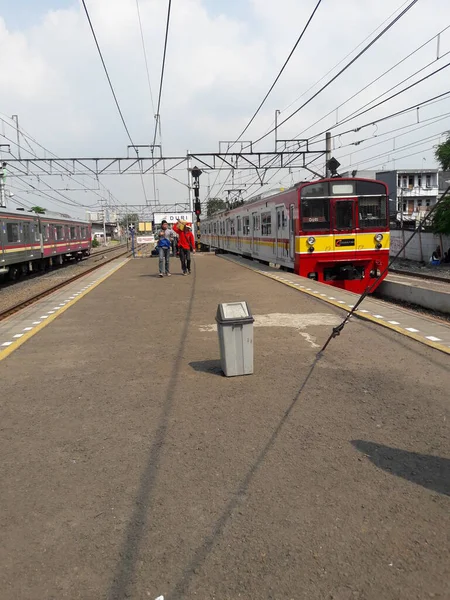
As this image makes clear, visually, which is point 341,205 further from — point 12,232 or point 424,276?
point 12,232

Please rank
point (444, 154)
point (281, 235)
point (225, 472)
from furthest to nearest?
1. point (444, 154)
2. point (281, 235)
3. point (225, 472)

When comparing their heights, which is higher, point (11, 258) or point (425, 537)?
point (11, 258)

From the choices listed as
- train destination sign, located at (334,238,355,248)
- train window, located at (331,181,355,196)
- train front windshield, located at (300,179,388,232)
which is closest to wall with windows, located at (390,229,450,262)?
train front windshield, located at (300,179,388,232)

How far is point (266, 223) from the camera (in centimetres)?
1948

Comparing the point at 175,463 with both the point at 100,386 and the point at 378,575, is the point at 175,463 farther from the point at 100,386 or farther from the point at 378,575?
the point at 100,386

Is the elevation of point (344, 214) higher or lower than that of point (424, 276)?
higher

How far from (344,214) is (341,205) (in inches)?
10.8

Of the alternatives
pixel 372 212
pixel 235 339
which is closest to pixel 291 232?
pixel 372 212

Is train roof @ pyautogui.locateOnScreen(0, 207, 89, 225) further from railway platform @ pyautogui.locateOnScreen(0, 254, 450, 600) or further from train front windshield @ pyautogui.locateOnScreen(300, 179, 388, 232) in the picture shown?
railway platform @ pyautogui.locateOnScreen(0, 254, 450, 600)

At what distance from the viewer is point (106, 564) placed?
262 cm

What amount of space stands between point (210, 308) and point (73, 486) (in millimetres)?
7094

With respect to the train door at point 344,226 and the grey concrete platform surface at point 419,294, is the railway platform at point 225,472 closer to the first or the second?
the grey concrete platform surface at point 419,294

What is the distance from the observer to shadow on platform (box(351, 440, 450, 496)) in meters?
3.39

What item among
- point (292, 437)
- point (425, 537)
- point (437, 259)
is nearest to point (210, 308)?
point (292, 437)
